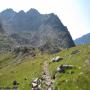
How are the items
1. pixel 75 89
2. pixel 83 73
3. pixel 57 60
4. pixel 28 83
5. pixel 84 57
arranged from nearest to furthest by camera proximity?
pixel 75 89, pixel 83 73, pixel 28 83, pixel 84 57, pixel 57 60

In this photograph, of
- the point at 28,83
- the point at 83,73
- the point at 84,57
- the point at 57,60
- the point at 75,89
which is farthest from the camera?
the point at 57,60

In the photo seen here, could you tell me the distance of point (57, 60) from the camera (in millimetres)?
146875

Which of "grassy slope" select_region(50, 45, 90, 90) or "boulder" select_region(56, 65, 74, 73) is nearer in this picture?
"grassy slope" select_region(50, 45, 90, 90)

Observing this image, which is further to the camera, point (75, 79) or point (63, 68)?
point (63, 68)

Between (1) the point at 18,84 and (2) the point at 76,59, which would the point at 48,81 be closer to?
(1) the point at 18,84

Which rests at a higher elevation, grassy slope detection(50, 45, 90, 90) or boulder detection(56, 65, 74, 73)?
boulder detection(56, 65, 74, 73)

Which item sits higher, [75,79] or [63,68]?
[63,68]

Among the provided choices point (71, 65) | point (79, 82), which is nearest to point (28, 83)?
point (71, 65)

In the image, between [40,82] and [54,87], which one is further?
[40,82]

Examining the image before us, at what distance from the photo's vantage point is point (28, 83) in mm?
115750

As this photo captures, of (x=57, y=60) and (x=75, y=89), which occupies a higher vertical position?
(x=57, y=60)

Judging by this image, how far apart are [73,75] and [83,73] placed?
355cm

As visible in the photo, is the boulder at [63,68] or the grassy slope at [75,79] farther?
the boulder at [63,68]

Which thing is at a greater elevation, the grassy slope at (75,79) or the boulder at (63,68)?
the boulder at (63,68)
